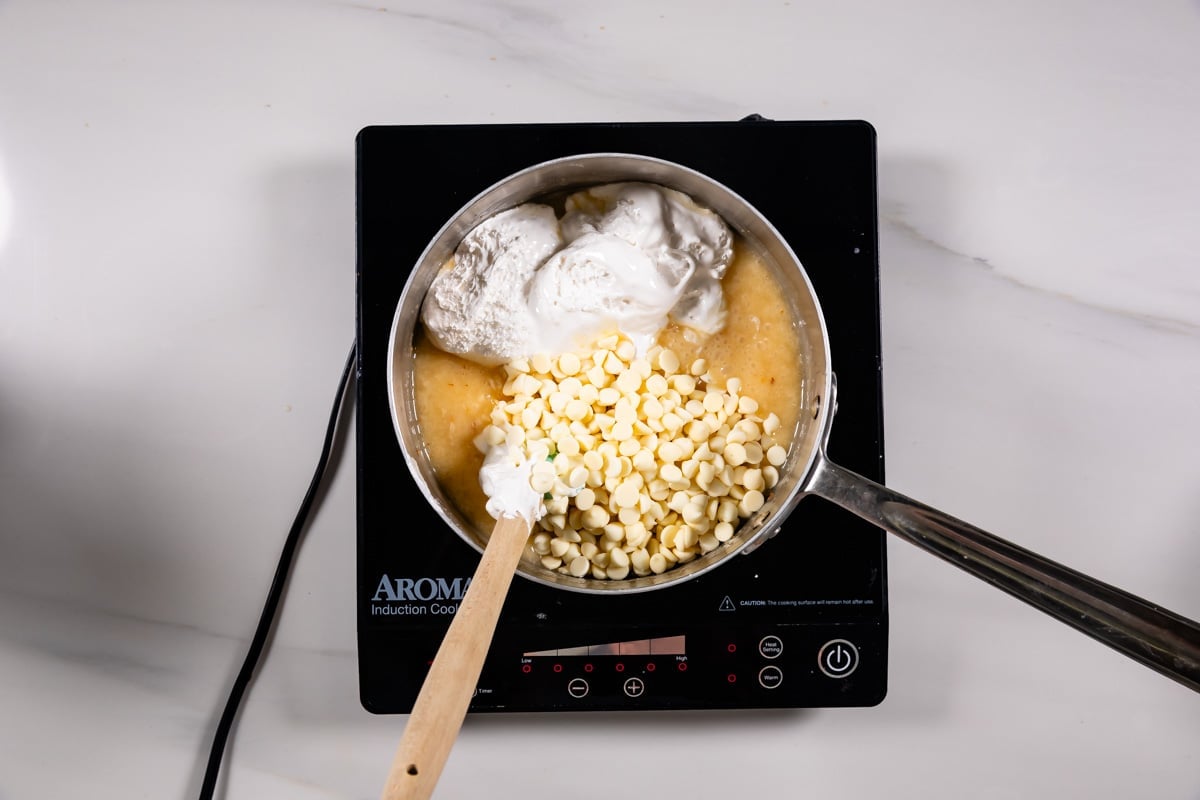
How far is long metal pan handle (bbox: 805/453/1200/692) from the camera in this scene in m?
0.38

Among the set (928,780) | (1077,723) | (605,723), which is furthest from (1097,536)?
(605,723)

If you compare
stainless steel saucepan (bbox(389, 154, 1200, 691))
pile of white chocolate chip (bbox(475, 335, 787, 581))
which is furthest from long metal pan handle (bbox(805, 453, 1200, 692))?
pile of white chocolate chip (bbox(475, 335, 787, 581))

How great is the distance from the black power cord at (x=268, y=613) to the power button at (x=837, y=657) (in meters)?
0.47

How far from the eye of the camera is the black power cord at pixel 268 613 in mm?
773

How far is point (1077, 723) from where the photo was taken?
0.80m

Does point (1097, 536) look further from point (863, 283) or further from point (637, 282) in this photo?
point (637, 282)

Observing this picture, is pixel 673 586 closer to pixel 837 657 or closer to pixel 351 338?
pixel 837 657

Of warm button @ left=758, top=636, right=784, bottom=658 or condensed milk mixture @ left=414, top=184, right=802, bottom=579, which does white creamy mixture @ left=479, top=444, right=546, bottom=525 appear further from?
warm button @ left=758, top=636, right=784, bottom=658

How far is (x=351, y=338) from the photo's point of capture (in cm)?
79

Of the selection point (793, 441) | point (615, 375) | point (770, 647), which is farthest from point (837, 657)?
point (615, 375)

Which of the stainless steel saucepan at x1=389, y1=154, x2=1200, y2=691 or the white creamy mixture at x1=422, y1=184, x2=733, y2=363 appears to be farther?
the white creamy mixture at x1=422, y1=184, x2=733, y2=363

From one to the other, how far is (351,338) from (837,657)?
52 cm

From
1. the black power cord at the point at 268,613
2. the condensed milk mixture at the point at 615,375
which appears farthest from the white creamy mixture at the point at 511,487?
the black power cord at the point at 268,613

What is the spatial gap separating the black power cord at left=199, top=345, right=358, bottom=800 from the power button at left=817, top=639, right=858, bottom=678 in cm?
47
